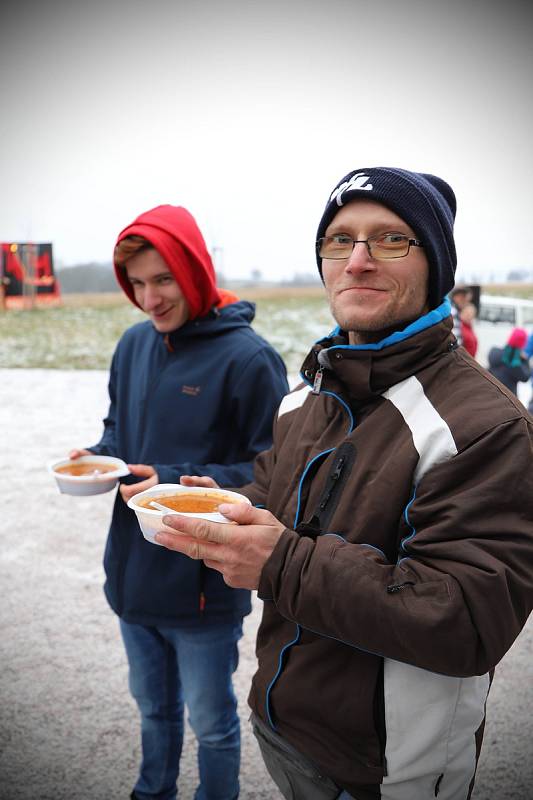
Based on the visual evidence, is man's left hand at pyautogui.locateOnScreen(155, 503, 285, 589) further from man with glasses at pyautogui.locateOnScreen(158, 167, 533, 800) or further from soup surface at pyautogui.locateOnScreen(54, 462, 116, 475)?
soup surface at pyautogui.locateOnScreen(54, 462, 116, 475)

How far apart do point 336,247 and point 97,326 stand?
1533cm

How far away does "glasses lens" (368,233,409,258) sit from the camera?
1206 millimetres

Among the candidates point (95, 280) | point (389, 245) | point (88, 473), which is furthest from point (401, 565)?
point (95, 280)

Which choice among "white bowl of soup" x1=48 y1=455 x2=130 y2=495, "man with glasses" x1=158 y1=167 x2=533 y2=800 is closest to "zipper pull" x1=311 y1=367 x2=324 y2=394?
"man with glasses" x1=158 y1=167 x2=533 y2=800

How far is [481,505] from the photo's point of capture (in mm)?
943

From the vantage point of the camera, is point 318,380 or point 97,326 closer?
point 318,380

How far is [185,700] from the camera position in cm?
205

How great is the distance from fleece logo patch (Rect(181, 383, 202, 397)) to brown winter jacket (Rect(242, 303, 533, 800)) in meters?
0.71

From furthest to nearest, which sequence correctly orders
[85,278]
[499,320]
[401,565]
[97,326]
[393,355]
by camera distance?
1. [97,326]
2. [85,278]
3. [499,320]
4. [393,355]
5. [401,565]

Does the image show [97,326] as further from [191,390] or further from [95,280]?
[191,390]

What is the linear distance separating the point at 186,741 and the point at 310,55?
2172cm

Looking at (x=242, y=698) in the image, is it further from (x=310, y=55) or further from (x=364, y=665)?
(x=310, y=55)

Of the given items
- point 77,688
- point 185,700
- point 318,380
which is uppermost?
point 318,380

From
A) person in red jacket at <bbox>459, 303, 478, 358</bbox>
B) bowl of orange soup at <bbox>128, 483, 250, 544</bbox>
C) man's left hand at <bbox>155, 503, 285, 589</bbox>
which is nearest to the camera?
man's left hand at <bbox>155, 503, 285, 589</bbox>
